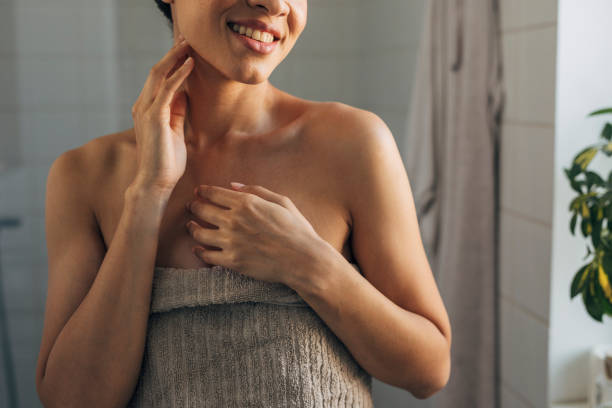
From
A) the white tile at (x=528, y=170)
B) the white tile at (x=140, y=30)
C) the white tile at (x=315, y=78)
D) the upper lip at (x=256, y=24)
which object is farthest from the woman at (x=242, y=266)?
the white tile at (x=315, y=78)

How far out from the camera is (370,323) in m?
0.66

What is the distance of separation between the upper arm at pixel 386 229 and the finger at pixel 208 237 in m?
0.15

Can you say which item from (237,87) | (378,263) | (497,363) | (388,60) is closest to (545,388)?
(497,363)

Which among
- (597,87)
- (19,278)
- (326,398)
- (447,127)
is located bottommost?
(19,278)

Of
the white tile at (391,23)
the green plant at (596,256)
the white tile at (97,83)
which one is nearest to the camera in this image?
the green plant at (596,256)

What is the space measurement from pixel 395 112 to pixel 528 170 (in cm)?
78

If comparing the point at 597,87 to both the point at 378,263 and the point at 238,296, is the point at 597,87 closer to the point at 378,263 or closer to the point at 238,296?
the point at 378,263

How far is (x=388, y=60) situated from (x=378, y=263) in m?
1.43

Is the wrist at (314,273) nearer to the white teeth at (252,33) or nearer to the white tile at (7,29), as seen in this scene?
the white teeth at (252,33)

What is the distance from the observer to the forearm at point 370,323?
2.11 feet

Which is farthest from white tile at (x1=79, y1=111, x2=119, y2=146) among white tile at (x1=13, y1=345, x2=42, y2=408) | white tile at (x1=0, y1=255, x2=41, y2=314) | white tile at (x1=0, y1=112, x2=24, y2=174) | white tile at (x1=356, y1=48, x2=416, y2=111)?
white tile at (x1=356, y1=48, x2=416, y2=111)

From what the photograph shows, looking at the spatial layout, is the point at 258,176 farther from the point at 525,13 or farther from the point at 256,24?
the point at 525,13

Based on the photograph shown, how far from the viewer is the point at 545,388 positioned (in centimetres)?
127

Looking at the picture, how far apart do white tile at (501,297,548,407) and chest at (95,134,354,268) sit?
0.72 m
